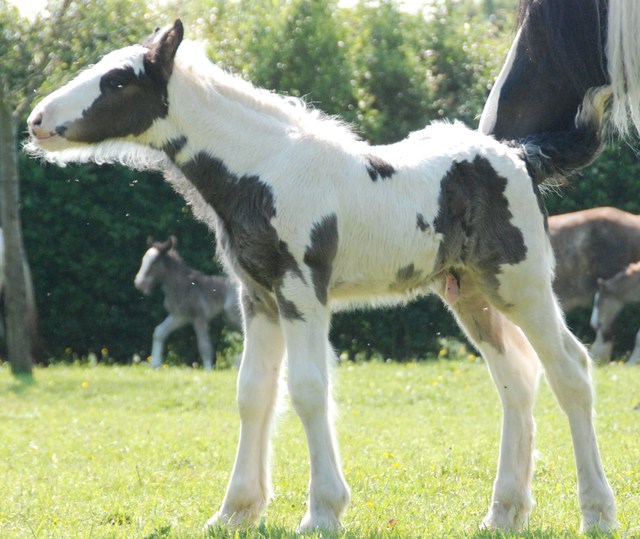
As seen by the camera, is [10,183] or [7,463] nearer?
[7,463]

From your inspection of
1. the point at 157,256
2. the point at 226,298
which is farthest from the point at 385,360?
the point at 157,256

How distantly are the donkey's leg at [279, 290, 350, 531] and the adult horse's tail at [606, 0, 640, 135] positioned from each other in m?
1.93

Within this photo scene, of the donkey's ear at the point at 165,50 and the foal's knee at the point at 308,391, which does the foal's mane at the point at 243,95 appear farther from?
the foal's knee at the point at 308,391

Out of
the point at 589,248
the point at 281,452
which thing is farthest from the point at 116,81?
the point at 589,248

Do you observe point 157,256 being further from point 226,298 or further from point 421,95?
point 421,95

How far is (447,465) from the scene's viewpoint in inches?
263

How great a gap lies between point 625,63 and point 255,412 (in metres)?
2.53

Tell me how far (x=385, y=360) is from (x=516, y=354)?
387 inches

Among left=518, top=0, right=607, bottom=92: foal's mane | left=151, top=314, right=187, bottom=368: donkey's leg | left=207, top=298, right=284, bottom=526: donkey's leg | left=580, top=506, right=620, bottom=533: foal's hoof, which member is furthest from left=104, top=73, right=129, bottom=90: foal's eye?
left=151, top=314, right=187, bottom=368: donkey's leg

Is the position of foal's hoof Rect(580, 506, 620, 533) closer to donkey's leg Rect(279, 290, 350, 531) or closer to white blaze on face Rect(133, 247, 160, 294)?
donkey's leg Rect(279, 290, 350, 531)

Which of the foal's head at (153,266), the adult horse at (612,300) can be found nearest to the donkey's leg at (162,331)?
the foal's head at (153,266)

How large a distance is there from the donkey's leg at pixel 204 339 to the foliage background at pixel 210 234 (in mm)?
646

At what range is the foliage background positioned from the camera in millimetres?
14547

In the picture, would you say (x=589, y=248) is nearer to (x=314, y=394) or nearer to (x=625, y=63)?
(x=625, y=63)
